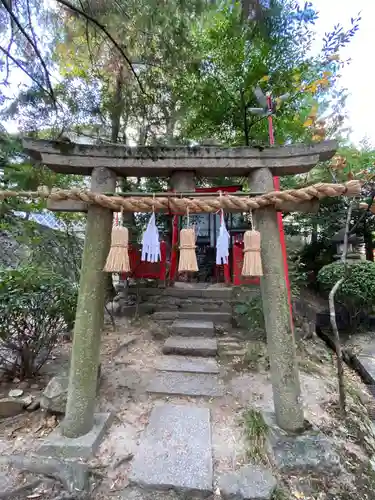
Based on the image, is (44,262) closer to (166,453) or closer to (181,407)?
(181,407)

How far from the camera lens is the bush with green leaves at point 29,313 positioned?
279cm

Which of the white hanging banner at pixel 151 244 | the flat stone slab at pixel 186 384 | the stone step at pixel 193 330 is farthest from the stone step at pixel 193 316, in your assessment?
the white hanging banner at pixel 151 244

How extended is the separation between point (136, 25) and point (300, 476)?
464 cm

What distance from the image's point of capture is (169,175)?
2389 mm

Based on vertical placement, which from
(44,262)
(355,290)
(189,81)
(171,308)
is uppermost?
(189,81)

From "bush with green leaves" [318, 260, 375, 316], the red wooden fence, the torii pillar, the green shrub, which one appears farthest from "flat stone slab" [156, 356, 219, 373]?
"bush with green leaves" [318, 260, 375, 316]

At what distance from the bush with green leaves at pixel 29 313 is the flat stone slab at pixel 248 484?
238 centimetres

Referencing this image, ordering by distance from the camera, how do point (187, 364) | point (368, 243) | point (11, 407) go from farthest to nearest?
point (368, 243) < point (187, 364) < point (11, 407)

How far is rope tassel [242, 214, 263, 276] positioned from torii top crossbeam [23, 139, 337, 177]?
65 centimetres

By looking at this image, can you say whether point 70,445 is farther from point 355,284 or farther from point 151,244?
point 355,284

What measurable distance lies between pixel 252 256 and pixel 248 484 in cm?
160

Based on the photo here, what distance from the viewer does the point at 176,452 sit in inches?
82.6

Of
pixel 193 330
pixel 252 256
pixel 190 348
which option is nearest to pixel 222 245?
pixel 252 256

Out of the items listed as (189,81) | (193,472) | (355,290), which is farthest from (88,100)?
(355,290)
